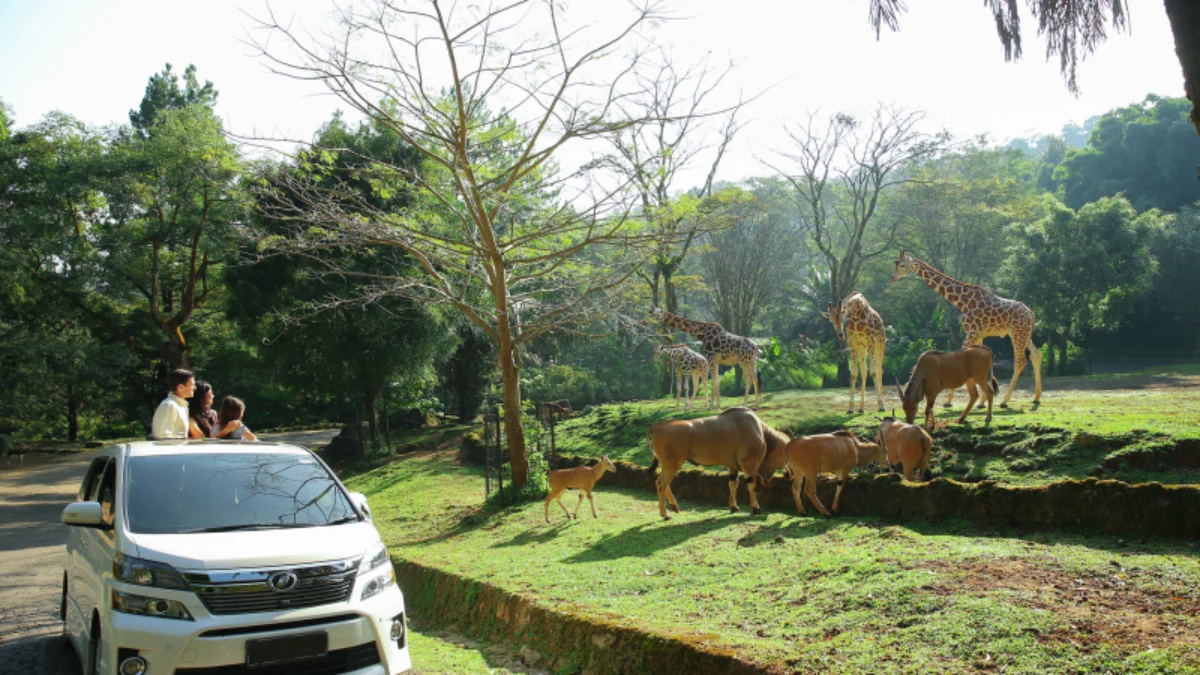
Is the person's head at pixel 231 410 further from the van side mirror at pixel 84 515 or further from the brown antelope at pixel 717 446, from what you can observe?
the brown antelope at pixel 717 446

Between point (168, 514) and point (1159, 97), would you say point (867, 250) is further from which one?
point (168, 514)

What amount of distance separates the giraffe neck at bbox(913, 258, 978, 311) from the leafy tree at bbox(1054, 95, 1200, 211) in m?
27.1

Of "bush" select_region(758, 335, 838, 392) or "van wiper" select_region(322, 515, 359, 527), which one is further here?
"bush" select_region(758, 335, 838, 392)

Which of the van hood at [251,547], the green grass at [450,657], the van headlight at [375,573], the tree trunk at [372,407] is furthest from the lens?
the tree trunk at [372,407]

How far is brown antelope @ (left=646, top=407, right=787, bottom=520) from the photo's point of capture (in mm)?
9625

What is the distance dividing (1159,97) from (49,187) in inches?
1895

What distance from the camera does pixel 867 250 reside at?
42.0 metres

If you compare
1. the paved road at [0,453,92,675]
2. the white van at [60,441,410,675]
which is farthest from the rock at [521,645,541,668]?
the paved road at [0,453,92,675]

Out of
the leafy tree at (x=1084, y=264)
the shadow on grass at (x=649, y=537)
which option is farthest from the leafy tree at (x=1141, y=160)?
the shadow on grass at (x=649, y=537)

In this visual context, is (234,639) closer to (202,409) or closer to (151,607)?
(151,607)

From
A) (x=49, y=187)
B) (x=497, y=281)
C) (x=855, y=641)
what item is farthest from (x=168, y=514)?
(x=49, y=187)

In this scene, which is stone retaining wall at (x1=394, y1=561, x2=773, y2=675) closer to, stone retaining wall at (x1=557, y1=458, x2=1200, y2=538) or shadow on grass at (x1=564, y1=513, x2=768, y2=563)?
shadow on grass at (x1=564, y1=513, x2=768, y2=563)

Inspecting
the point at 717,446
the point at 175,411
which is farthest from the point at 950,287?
the point at 175,411

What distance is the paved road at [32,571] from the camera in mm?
6617
